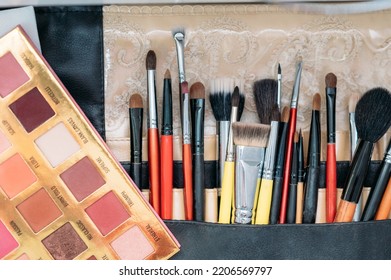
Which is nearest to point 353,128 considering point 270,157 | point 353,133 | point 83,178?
point 353,133

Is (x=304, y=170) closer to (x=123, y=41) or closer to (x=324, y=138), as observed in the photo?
(x=324, y=138)

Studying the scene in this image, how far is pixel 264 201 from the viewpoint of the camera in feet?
2.58

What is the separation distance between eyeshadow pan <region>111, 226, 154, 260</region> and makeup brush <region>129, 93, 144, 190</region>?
2.3 inches

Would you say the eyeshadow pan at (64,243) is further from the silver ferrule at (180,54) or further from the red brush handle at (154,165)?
the silver ferrule at (180,54)

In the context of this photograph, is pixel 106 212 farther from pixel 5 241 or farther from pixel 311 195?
pixel 311 195

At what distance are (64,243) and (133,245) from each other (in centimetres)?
8

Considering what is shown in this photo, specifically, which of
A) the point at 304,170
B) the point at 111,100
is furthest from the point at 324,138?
the point at 111,100

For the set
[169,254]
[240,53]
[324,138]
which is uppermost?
[240,53]

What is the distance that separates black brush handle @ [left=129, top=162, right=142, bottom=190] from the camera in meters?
0.80

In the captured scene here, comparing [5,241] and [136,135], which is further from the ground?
[136,135]

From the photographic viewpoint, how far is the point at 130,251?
2.58 ft

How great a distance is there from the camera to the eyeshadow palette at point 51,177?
2.53 ft

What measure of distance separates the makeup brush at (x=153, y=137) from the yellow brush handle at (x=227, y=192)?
8cm

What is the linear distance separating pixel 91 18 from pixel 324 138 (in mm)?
319
